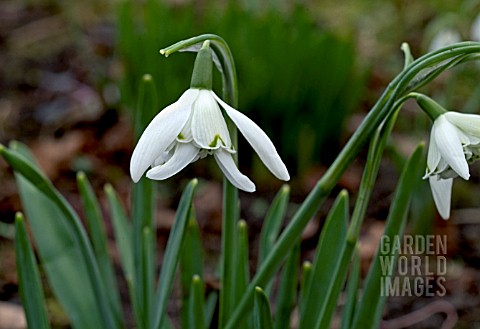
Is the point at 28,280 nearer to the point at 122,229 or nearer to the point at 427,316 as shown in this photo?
the point at 122,229

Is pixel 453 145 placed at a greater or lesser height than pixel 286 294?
greater

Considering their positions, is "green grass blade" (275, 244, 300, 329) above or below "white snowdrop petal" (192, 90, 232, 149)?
below

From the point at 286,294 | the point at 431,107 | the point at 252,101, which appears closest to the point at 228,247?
the point at 286,294

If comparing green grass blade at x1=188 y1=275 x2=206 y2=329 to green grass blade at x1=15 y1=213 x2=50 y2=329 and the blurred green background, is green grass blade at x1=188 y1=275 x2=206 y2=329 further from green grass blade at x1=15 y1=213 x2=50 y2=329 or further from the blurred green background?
the blurred green background

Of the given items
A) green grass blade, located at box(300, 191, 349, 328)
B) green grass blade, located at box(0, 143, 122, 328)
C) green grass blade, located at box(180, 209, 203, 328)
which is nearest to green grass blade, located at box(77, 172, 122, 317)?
green grass blade, located at box(0, 143, 122, 328)

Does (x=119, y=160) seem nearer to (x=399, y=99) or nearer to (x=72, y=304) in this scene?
(x=72, y=304)

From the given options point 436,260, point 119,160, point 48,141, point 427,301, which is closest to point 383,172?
point 436,260

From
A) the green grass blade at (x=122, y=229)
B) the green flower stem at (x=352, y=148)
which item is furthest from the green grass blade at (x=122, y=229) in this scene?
the green flower stem at (x=352, y=148)
